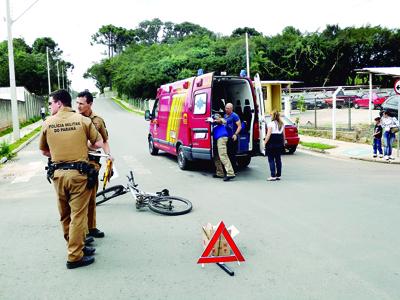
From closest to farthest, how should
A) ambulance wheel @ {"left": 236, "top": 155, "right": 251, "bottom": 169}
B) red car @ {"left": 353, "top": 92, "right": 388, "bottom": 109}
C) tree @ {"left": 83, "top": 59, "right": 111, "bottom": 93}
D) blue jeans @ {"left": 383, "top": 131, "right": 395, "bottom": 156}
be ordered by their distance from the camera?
1. ambulance wheel @ {"left": 236, "top": 155, "right": 251, "bottom": 169}
2. blue jeans @ {"left": 383, "top": 131, "right": 395, "bottom": 156}
3. red car @ {"left": 353, "top": 92, "right": 388, "bottom": 109}
4. tree @ {"left": 83, "top": 59, "right": 111, "bottom": 93}

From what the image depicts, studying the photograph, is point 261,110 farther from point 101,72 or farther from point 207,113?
point 101,72

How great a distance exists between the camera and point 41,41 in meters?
111

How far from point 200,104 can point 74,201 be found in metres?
6.41

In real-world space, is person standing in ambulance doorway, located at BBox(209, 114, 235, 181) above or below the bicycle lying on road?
above

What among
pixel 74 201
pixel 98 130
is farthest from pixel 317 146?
pixel 74 201

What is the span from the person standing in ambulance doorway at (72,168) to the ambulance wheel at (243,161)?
7.50 m

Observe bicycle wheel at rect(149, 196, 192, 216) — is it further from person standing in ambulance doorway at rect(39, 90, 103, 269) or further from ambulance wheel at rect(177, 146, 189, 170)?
ambulance wheel at rect(177, 146, 189, 170)

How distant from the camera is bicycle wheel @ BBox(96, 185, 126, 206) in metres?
7.84

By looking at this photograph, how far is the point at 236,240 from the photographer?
19.4ft

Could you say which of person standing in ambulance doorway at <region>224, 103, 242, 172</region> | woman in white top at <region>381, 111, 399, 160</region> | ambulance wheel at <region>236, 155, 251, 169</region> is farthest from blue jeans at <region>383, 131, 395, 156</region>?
person standing in ambulance doorway at <region>224, 103, 242, 172</region>

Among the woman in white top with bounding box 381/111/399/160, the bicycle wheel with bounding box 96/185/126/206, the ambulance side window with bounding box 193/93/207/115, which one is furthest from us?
the woman in white top with bounding box 381/111/399/160

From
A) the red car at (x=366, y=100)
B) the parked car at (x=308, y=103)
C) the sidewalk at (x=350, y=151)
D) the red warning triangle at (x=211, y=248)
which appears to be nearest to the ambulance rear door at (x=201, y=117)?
the red warning triangle at (x=211, y=248)

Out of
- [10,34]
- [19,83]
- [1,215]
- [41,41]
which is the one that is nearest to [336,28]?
[19,83]

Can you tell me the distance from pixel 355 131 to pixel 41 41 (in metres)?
106
